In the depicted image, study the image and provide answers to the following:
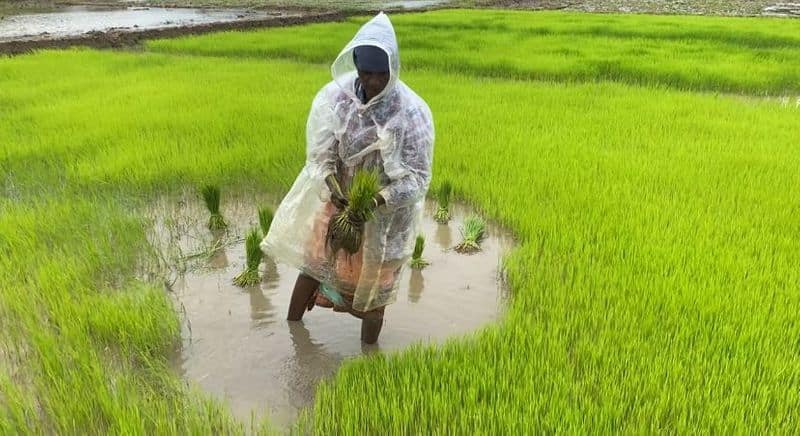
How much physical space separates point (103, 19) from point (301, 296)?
663 inches

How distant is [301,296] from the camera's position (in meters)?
2.37

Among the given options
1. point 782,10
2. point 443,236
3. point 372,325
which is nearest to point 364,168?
point 372,325

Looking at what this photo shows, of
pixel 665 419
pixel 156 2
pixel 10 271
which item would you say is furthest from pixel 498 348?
pixel 156 2

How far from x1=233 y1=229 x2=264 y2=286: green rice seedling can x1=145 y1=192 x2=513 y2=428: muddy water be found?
0.04 meters

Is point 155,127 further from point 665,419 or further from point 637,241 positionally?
point 665,419

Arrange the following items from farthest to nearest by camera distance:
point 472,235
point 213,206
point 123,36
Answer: point 123,36 < point 213,206 < point 472,235

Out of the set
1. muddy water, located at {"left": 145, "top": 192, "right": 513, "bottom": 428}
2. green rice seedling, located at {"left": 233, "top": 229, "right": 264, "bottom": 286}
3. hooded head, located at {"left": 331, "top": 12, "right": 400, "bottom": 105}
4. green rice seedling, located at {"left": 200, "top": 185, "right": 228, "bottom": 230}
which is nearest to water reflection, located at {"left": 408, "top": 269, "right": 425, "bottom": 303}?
muddy water, located at {"left": 145, "top": 192, "right": 513, "bottom": 428}

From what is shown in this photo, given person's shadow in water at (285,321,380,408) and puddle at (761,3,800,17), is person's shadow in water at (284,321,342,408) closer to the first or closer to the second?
person's shadow in water at (285,321,380,408)

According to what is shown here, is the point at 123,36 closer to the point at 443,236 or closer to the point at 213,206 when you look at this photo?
the point at 213,206

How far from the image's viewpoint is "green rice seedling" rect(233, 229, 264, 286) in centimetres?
271

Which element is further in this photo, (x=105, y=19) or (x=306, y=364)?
(x=105, y=19)

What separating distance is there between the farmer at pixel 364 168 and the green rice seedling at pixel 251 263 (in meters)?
0.53

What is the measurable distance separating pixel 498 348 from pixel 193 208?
7.76 ft

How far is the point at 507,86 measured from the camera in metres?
6.89
